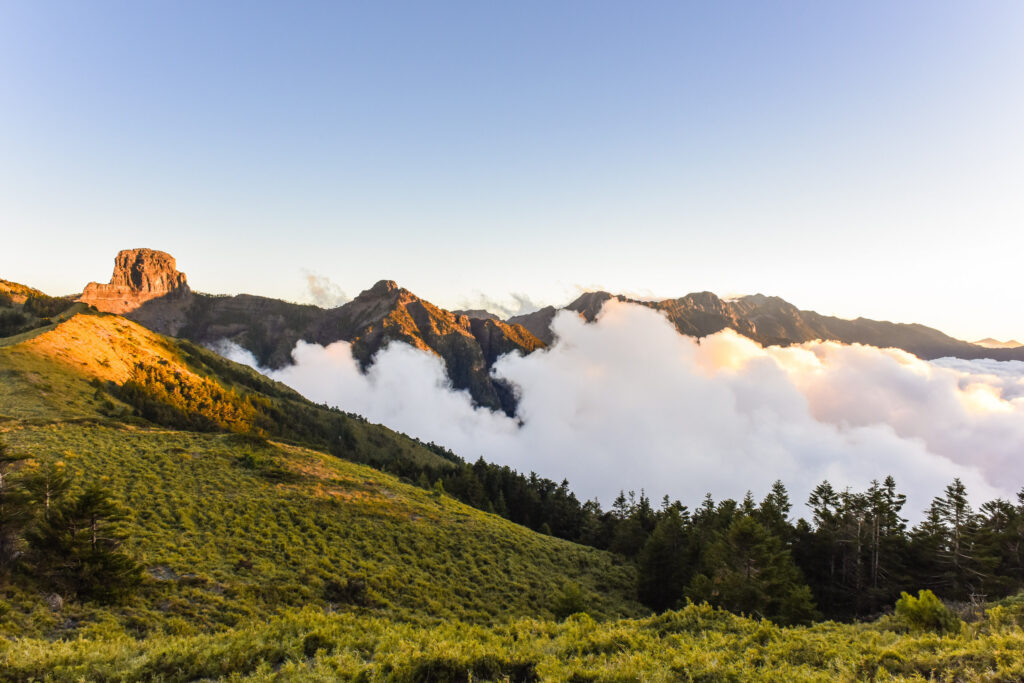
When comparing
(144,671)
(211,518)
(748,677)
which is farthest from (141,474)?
(748,677)

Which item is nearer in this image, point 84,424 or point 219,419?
point 84,424

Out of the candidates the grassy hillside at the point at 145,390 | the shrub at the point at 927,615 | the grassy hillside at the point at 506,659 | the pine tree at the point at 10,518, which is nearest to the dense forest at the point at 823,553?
the grassy hillside at the point at 145,390

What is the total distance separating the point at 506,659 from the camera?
12.4 meters

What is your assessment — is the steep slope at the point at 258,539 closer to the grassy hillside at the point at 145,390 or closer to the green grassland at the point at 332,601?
the green grassland at the point at 332,601

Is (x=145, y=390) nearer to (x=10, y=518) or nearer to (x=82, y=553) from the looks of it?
(x=10, y=518)

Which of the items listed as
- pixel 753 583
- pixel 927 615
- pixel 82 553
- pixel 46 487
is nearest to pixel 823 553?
pixel 753 583

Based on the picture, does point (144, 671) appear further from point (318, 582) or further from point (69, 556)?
point (318, 582)

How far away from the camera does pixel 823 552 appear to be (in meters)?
54.4

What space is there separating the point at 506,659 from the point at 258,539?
2697 cm

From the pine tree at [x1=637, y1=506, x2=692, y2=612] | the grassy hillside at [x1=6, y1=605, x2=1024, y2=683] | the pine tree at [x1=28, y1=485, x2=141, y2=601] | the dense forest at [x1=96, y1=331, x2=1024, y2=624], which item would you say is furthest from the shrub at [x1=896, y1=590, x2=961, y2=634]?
the pine tree at [x1=28, y1=485, x2=141, y2=601]

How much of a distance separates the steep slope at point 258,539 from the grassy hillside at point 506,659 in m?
6.42

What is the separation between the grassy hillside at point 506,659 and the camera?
36.1 feet

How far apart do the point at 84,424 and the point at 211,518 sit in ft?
108

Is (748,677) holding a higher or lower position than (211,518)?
higher
